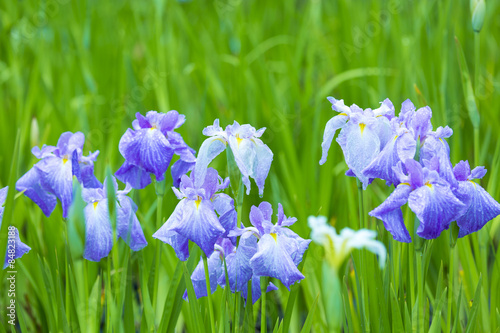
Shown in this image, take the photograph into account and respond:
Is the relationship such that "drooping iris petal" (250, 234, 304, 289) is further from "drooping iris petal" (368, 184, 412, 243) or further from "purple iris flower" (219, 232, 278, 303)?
"drooping iris petal" (368, 184, 412, 243)

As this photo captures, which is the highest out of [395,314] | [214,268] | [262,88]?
[262,88]

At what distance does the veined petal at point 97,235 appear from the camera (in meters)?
0.81

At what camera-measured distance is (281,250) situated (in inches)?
29.1

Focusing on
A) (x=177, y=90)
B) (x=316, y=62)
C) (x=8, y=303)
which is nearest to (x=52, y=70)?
(x=177, y=90)

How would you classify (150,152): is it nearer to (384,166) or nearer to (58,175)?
(58,175)

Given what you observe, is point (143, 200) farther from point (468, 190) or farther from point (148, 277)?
point (468, 190)

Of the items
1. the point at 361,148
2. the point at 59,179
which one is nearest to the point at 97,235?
the point at 59,179

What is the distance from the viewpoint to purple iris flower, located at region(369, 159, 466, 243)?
0.72m

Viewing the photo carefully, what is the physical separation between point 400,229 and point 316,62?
7.51 feet

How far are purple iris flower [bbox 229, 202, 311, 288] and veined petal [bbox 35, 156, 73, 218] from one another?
0.30m

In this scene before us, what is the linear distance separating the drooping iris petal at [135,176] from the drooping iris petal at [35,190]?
0.13m

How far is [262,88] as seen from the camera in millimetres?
2160

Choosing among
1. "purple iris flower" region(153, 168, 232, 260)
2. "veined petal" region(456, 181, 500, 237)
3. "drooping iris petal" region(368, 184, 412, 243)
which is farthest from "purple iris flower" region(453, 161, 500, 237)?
"purple iris flower" region(153, 168, 232, 260)

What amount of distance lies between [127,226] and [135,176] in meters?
0.13
